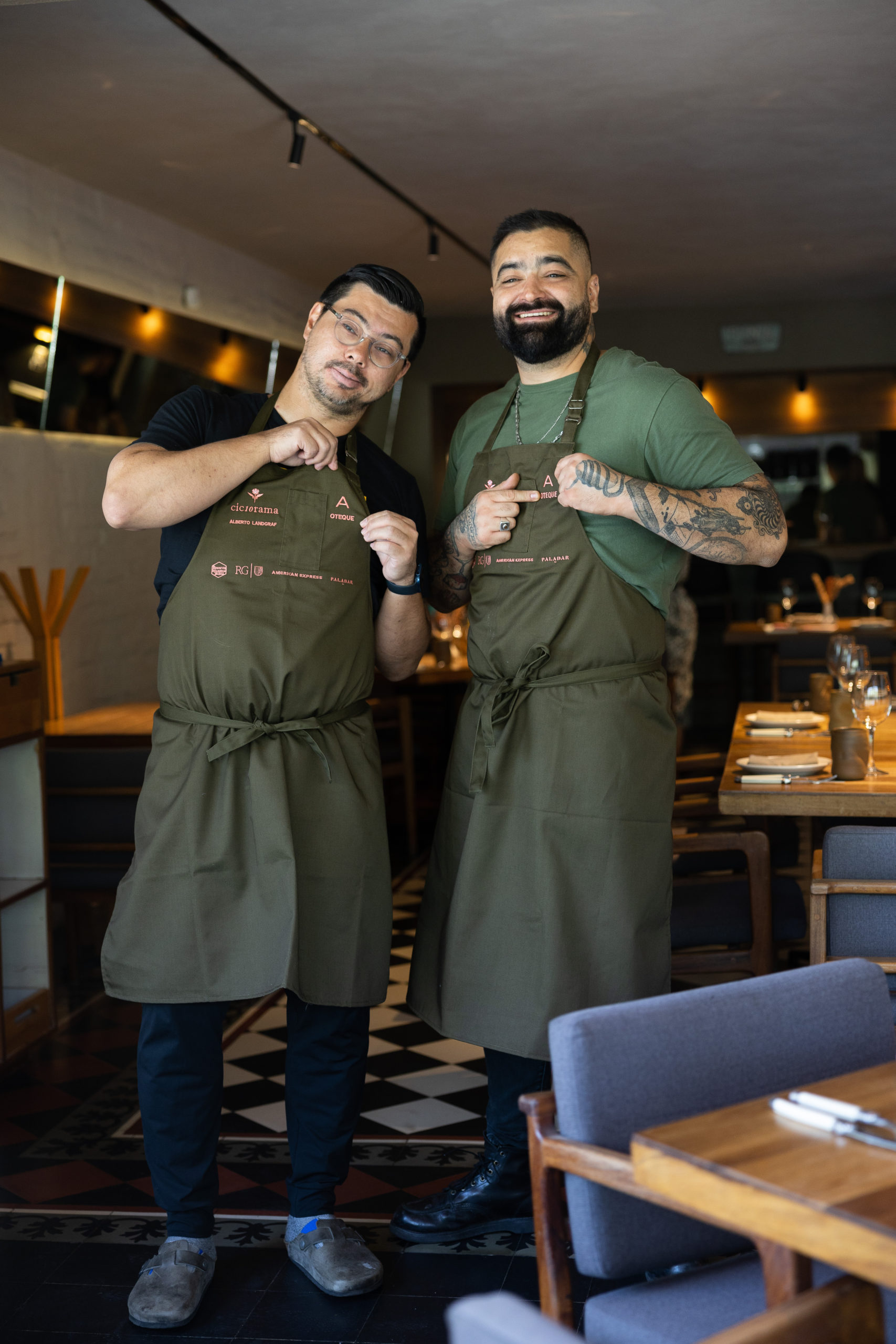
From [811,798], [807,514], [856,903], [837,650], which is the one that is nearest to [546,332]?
[811,798]

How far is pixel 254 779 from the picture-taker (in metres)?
2.50

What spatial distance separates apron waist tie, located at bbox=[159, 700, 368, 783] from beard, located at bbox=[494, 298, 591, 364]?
32.8 inches

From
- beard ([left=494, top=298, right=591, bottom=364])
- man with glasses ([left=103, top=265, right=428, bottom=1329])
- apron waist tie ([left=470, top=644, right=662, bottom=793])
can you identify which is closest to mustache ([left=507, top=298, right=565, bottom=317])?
beard ([left=494, top=298, right=591, bottom=364])

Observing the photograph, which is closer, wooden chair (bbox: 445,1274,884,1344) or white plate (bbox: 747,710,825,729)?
wooden chair (bbox: 445,1274,884,1344)

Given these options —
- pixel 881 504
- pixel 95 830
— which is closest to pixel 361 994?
pixel 95 830

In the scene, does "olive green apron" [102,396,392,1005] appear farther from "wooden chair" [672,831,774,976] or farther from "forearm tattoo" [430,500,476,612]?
"wooden chair" [672,831,774,976]

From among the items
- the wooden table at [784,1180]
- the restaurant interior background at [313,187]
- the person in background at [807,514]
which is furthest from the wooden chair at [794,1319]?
the person in background at [807,514]

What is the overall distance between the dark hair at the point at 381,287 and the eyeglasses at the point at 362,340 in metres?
0.04

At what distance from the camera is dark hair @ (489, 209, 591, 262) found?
2641 millimetres

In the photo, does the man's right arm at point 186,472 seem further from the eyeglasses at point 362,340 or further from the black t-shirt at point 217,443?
the eyeglasses at point 362,340

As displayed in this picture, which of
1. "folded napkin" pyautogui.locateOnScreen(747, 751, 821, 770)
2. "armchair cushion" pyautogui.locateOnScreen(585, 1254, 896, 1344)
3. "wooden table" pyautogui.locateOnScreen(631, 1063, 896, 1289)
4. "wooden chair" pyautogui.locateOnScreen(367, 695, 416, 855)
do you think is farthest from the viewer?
"wooden chair" pyautogui.locateOnScreen(367, 695, 416, 855)

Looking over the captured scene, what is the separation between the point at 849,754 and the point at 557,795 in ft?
3.40

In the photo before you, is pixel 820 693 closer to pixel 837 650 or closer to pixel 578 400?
pixel 837 650

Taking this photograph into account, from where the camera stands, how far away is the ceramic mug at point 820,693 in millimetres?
4570
